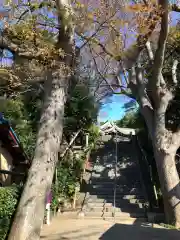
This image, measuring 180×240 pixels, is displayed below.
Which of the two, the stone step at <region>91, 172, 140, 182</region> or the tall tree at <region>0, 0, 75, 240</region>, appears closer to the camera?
the tall tree at <region>0, 0, 75, 240</region>

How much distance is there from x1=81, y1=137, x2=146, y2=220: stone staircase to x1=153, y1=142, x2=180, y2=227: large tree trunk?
1585 mm

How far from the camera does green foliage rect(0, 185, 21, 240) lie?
7.09m

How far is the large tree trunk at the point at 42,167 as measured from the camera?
6.21 metres

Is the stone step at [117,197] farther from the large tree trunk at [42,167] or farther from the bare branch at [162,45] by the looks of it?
the large tree trunk at [42,167]

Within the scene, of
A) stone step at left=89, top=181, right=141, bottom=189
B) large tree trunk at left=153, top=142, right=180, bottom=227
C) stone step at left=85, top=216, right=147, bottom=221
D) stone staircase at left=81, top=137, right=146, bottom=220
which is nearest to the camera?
large tree trunk at left=153, top=142, right=180, bottom=227

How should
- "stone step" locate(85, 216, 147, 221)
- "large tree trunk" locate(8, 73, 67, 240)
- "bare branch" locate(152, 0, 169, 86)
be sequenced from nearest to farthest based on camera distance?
"large tree trunk" locate(8, 73, 67, 240)
"bare branch" locate(152, 0, 169, 86)
"stone step" locate(85, 216, 147, 221)

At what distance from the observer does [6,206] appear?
24.3 feet

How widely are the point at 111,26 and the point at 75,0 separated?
76.2 inches

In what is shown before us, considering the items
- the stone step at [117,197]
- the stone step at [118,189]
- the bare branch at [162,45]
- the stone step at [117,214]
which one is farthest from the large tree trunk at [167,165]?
the stone step at [118,189]

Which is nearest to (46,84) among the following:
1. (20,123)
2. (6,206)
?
(6,206)

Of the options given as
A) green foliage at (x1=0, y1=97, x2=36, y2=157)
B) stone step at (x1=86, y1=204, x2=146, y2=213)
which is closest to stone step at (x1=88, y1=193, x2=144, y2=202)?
stone step at (x1=86, y1=204, x2=146, y2=213)

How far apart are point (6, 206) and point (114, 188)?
812 cm

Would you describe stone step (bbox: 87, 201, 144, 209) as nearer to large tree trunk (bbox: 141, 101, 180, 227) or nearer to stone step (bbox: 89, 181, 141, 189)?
stone step (bbox: 89, 181, 141, 189)

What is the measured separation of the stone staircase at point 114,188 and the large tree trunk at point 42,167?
615 centimetres
